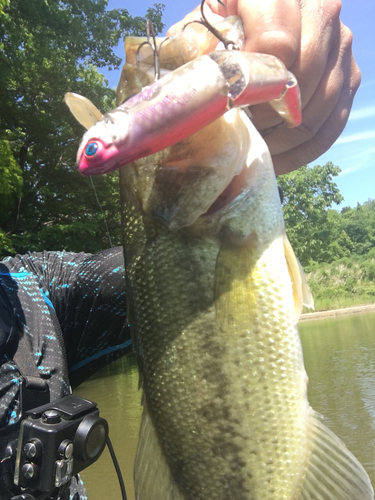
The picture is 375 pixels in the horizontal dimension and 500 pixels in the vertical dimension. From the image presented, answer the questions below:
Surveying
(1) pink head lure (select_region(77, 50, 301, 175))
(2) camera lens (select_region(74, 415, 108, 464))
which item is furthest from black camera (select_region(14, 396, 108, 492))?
(1) pink head lure (select_region(77, 50, 301, 175))

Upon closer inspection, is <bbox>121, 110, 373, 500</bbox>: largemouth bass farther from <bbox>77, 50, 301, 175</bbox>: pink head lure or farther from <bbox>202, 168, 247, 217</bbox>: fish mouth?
<bbox>77, 50, 301, 175</bbox>: pink head lure

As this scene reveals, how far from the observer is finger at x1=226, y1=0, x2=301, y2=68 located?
43.6 inches

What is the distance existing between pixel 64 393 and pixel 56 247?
10822mm

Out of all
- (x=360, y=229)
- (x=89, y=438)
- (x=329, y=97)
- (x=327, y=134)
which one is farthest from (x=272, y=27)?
(x=360, y=229)

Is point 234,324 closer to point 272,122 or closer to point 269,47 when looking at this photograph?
point 272,122

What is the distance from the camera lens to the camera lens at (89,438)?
4.69ft

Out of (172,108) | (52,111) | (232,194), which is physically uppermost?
(52,111)

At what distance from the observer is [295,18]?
45.3 inches

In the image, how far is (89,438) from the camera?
1.44 meters

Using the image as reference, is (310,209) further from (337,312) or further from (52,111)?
(52,111)

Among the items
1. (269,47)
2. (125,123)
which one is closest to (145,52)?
(269,47)

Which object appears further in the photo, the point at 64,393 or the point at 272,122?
the point at 64,393

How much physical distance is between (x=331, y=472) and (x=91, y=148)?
44.6 inches

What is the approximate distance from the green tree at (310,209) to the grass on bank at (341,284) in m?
1.51
